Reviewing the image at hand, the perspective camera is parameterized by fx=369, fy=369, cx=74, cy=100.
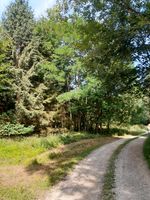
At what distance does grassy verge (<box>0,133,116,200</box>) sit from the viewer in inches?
557

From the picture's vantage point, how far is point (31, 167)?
19609mm

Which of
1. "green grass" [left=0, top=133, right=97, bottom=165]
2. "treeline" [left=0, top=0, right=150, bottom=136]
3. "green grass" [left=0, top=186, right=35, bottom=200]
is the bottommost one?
"green grass" [left=0, top=186, right=35, bottom=200]

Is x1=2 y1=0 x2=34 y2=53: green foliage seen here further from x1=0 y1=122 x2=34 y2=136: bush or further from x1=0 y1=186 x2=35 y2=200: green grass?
x1=0 y1=186 x2=35 y2=200: green grass

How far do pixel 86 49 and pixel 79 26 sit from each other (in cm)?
145

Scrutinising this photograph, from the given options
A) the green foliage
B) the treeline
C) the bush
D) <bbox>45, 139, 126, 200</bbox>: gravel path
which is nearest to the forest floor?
<bbox>45, 139, 126, 200</bbox>: gravel path

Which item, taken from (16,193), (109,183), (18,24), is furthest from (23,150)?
(18,24)

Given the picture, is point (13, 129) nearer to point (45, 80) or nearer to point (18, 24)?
point (45, 80)

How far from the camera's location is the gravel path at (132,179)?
12398 mm

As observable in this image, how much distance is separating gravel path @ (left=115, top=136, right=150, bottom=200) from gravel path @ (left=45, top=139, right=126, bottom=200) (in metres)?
0.76

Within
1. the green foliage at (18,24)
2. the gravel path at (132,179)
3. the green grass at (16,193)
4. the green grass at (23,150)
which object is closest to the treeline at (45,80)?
the green foliage at (18,24)

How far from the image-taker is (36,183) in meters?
15.2

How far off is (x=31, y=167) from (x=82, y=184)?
5625mm

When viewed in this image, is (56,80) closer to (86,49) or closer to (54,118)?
(54,118)

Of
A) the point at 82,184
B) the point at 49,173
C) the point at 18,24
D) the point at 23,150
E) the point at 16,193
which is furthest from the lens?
the point at 18,24
